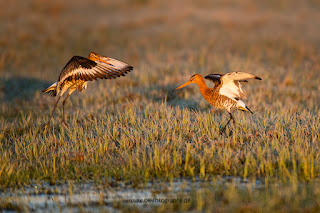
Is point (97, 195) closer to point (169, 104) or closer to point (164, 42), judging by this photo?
point (169, 104)

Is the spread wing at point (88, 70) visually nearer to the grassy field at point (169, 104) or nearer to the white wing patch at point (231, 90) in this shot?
the grassy field at point (169, 104)

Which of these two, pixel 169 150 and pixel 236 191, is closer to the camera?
pixel 236 191

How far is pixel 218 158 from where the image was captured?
5.36 metres

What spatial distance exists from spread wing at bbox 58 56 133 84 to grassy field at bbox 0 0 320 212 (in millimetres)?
817

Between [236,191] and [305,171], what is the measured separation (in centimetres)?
99

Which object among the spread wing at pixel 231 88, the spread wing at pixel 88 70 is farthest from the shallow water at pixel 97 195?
the spread wing at pixel 88 70

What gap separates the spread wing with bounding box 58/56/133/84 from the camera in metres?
6.41

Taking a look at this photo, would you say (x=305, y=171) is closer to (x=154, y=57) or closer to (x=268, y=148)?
(x=268, y=148)

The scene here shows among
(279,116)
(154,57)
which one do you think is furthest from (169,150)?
(154,57)

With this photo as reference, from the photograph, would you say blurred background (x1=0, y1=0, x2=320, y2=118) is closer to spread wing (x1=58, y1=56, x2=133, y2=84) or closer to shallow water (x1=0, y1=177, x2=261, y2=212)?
spread wing (x1=58, y1=56, x2=133, y2=84)

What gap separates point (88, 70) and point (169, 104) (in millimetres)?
2738

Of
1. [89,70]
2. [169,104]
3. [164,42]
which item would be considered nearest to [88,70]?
[89,70]

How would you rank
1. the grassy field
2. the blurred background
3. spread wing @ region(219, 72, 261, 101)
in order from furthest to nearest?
the blurred background < spread wing @ region(219, 72, 261, 101) < the grassy field

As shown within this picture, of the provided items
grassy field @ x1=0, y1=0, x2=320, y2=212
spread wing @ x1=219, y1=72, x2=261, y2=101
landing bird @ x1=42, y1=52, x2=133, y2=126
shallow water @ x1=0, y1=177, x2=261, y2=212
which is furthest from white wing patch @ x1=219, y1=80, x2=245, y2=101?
shallow water @ x1=0, y1=177, x2=261, y2=212
